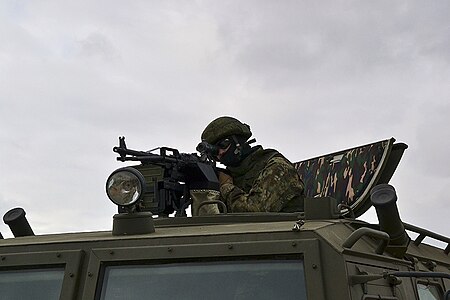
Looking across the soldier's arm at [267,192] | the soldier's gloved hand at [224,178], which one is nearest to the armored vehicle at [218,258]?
the soldier's arm at [267,192]

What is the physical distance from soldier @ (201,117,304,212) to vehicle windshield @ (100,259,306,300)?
2.42 metres

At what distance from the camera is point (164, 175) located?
18.1 ft

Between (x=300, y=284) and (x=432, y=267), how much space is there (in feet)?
6.86

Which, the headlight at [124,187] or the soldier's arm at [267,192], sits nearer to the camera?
the headlight at [124,187]

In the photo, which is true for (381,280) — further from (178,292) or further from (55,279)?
(55,279)

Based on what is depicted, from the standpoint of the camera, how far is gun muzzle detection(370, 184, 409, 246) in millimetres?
4039

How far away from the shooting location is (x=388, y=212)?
4.07 meters

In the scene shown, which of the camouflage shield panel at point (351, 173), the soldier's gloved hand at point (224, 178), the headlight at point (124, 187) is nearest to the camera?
the headlight at point (124, 187)

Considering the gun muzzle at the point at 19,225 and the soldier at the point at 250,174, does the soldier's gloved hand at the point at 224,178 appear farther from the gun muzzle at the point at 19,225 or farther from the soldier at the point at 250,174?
the gun muzzle at the point at 19,225

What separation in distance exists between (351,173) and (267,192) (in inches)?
68.8

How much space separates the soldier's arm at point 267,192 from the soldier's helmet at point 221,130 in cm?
67

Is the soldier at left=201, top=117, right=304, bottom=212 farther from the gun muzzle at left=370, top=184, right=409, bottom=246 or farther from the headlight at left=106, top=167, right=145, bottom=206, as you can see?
the headlight at left=106, top=167, right=145, bottom=206

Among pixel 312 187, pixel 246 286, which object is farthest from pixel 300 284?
pixel 312 187

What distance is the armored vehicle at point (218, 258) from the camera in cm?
345
